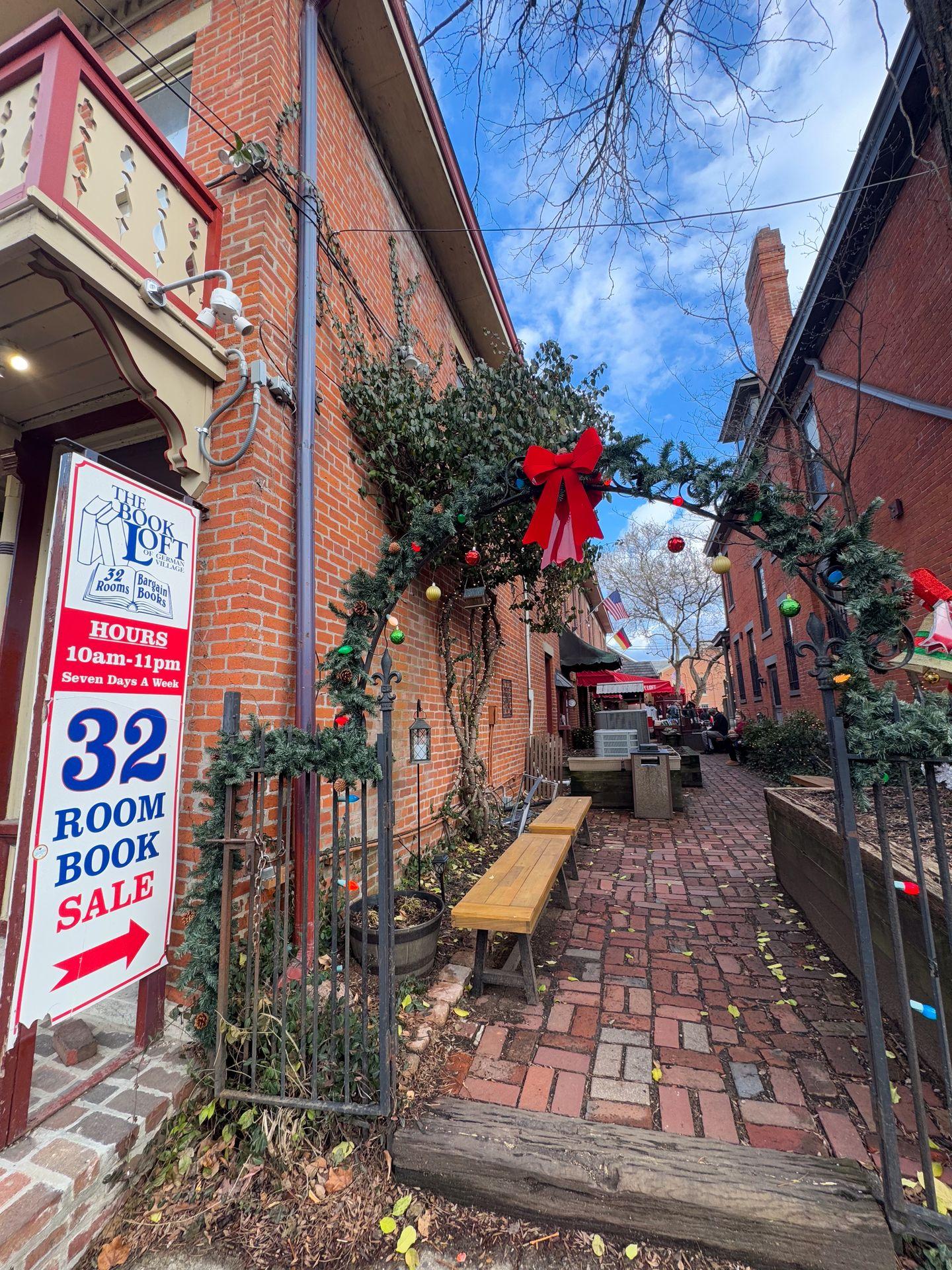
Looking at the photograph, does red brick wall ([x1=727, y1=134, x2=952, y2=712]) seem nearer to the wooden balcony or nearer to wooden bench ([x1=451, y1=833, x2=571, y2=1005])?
wooden bench ([x1=451, y1=833, x2=571, y2=1005])

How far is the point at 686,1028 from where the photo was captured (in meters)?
2.64

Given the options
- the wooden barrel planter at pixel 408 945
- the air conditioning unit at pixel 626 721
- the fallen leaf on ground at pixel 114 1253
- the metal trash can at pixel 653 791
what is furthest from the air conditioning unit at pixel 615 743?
the fallen leaf on ground at pixel 114 1253

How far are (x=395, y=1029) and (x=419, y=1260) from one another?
2.10ft

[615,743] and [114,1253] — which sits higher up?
[615,743]

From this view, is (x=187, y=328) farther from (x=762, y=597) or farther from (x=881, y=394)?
(x=762, y=597)

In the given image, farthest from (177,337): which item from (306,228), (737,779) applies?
(737,779)

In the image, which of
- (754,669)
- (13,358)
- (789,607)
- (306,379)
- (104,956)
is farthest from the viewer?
(754,669)

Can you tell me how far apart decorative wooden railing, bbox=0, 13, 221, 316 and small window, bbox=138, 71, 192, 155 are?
58.0 inches

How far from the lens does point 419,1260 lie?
1.66 metres

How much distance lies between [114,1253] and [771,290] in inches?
626

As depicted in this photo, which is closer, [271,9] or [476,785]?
[271,9]

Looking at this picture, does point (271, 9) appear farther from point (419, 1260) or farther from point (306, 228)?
point (419, 1260)

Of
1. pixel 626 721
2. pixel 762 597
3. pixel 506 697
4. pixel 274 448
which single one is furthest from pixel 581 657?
pixel 274 448

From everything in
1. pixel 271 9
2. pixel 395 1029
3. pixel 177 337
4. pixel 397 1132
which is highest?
pixel 271 9
